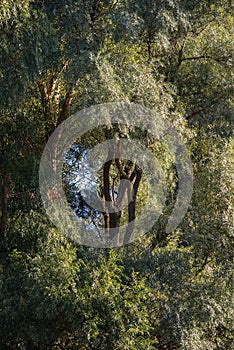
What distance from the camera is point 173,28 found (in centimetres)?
1305

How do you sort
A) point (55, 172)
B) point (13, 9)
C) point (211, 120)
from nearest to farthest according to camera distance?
point (13, 9), point (55, 172), point (211, 120)

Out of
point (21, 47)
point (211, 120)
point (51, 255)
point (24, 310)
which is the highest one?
point (21, 47)

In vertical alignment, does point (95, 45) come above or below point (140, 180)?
above

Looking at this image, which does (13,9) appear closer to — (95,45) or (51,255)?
(95,45)

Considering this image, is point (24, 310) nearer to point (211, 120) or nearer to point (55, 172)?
point (55, 172)

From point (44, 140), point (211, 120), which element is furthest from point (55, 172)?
point (211, 120)

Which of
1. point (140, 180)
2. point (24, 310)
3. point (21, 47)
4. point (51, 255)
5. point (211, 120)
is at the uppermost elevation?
point (21, 47)

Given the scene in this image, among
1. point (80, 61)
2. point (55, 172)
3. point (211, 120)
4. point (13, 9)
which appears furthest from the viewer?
point (211, 120)

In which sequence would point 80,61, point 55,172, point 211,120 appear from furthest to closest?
1. point 211,120
2. point 55,172
3. point 80,61

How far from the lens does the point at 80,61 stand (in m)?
11.7

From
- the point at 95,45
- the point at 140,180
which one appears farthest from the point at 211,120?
the point at 95,45

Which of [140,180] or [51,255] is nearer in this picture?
[51,255]

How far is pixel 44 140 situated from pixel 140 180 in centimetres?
292

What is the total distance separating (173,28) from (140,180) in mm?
3523
